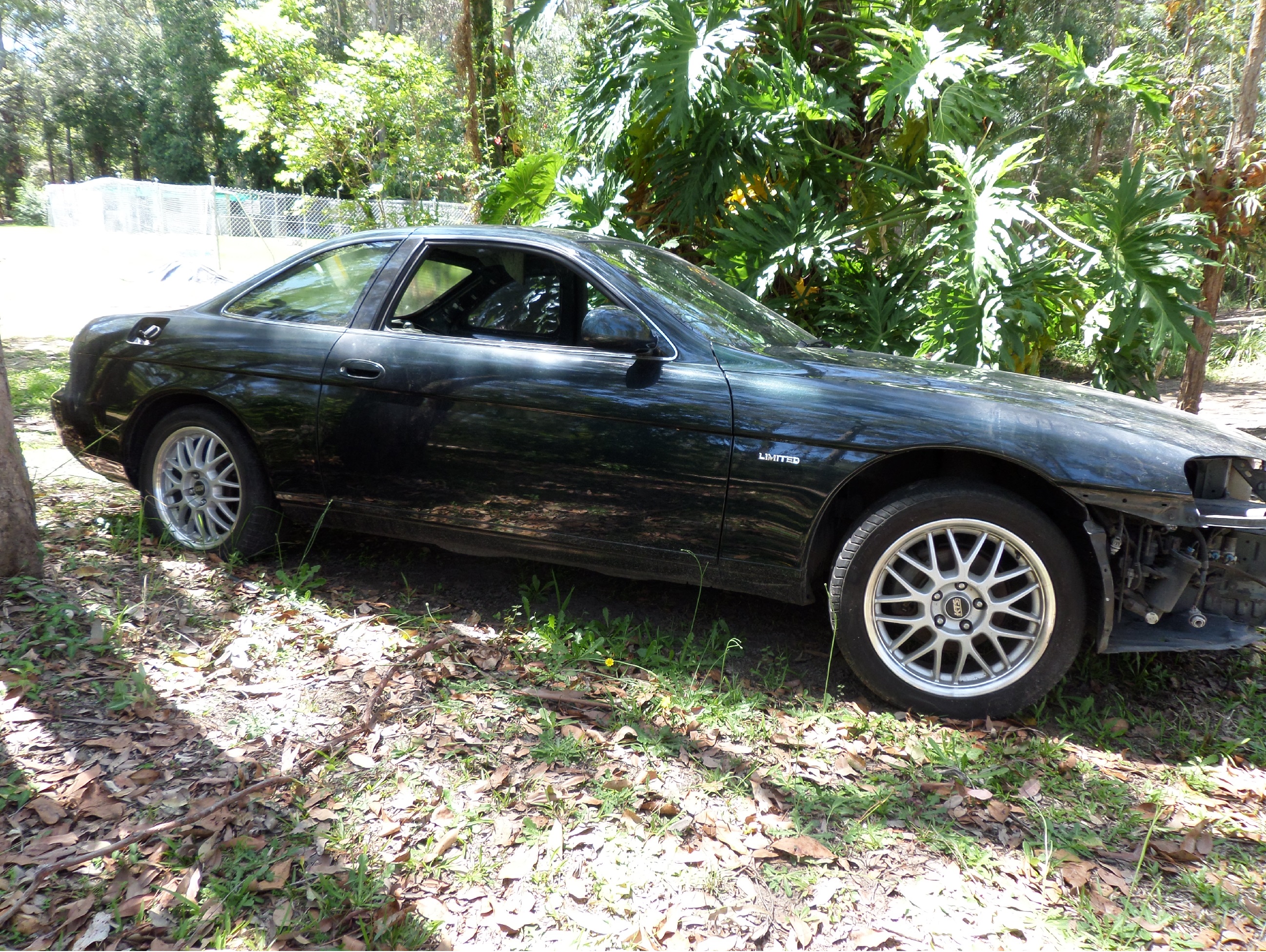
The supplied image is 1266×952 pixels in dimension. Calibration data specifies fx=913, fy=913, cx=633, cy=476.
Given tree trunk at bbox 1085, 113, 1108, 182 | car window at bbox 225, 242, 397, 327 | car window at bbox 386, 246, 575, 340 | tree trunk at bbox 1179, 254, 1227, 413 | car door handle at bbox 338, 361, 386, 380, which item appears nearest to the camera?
car door handle at bbox 338, 361, 386, 380

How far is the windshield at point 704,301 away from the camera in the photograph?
3516mm

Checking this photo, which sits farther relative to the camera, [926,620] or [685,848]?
[926,620]

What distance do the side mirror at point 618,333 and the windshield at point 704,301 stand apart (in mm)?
202

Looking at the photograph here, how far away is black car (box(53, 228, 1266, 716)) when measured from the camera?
2973 millimetres

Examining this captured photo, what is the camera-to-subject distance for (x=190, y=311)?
415 cm

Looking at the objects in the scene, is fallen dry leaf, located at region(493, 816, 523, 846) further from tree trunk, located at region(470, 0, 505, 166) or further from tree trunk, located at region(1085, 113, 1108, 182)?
tree trunk, located at region(1085, 113, 1108, 182)

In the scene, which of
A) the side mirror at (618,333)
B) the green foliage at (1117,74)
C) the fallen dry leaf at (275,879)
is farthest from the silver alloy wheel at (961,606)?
the green foliage at (1117,74)

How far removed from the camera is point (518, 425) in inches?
135

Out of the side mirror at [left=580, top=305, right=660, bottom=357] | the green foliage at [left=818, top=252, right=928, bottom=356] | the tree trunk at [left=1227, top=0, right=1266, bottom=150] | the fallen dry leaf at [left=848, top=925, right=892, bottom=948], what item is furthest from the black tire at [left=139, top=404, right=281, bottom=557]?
the tree trunk at [left=1227, top=0, right=1266, bottom=150]

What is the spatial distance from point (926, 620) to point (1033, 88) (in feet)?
65.1

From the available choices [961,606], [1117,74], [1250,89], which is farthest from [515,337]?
[1250,89]

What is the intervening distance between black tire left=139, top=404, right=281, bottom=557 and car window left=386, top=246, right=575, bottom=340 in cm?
87

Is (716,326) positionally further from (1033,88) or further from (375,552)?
(1033,88)

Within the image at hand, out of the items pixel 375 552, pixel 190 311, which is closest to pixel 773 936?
pixel 375 552
